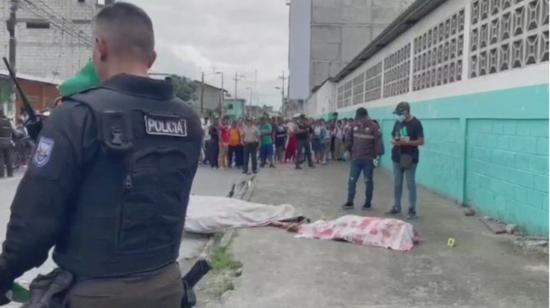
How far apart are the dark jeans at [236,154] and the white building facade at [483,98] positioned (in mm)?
5665

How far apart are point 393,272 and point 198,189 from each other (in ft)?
27.4

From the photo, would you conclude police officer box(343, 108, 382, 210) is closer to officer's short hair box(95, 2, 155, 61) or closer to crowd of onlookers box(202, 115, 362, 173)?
crowd of onlookers box(202, 115, 362, 173)

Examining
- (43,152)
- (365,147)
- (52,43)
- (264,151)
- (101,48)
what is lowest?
(264,151)

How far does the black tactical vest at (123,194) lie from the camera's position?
1974 millimetres

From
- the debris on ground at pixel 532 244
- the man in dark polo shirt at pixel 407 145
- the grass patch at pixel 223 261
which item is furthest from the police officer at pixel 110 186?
the man in dark polo shirt at pixel 407 145

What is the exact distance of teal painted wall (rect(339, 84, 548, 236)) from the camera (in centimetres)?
757

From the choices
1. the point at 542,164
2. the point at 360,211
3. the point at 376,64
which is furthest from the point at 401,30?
the point at 542,164

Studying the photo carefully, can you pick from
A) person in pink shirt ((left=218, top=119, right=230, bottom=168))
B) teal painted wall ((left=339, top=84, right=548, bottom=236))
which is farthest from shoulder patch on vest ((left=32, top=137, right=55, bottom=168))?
person in pink shirt ((left=218, top=119, right=230, bottom=168))

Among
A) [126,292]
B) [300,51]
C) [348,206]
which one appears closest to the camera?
[126,292]

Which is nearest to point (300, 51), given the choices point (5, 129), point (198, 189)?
point (5, 129)

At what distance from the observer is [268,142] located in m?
19.8

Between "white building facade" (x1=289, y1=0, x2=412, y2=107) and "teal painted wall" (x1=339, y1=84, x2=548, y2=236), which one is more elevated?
"white building facade" (x1=289, y1=0, x2=412, y2=107)

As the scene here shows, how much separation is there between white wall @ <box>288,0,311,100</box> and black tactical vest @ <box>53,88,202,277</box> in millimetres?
44973

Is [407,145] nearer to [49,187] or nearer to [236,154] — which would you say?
[49,187]
